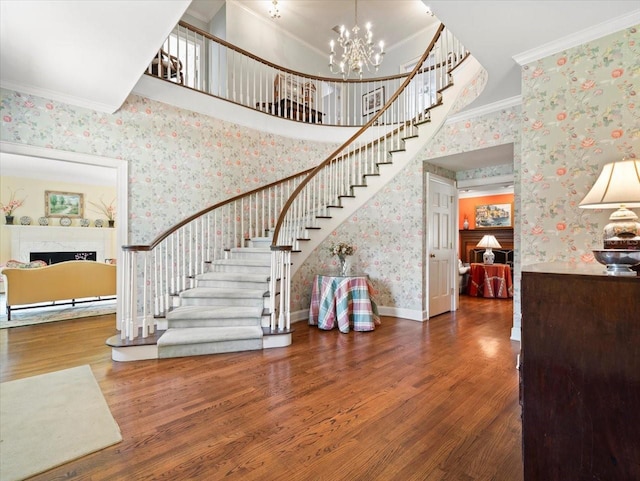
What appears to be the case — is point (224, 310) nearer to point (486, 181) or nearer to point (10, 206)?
point (486, 181)

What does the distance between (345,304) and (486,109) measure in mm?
2997

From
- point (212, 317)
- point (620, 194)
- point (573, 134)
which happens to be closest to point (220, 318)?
point (212, 317)

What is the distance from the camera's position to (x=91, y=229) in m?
8.36

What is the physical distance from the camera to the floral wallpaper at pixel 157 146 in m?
3.54

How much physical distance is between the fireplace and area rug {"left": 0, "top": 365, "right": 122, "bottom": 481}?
6967mm

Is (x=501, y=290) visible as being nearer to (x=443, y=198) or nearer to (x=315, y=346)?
(x=443, y=198)

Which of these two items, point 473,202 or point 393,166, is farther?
point 473,202

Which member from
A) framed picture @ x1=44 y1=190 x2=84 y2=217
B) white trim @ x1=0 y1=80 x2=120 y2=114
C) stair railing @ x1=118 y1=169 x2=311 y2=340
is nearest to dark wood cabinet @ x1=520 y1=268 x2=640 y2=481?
stair railing @ x1=118 y1=169 x2=311 y2=340

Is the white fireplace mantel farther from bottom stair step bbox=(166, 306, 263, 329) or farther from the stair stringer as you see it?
the stair stringer

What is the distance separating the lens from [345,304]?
12.9 ft

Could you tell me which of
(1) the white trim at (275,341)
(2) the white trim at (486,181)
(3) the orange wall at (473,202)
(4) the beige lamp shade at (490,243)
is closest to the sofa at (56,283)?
(1) the white trim at (275,341)

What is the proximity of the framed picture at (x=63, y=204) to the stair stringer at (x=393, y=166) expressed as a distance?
726cm

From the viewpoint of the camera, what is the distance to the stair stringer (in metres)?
4.11

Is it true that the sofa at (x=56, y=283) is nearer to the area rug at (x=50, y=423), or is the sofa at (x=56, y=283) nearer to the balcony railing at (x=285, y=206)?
the balcony railing at (x=285, y=206)
